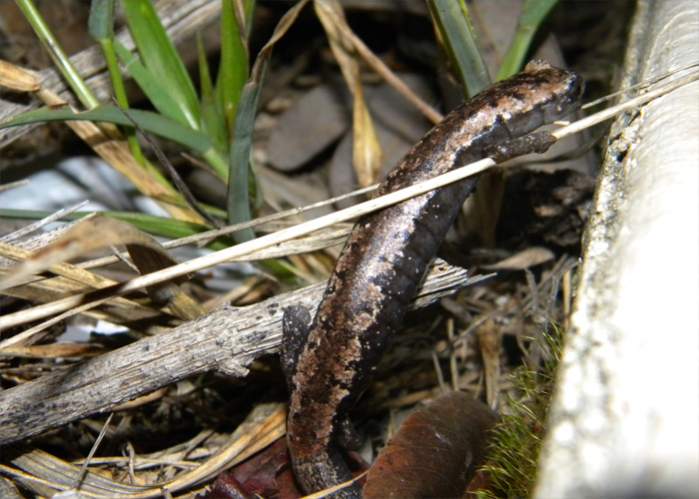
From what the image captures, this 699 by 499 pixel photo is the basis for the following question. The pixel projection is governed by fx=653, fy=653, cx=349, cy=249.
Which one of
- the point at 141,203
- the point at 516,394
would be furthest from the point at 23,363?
the point at 516,394

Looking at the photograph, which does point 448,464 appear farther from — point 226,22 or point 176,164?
point 176,164

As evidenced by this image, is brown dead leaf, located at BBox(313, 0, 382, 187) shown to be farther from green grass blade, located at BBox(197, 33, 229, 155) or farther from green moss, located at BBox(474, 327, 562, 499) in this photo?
green moss, located at BBox(474, 327, 562, 499)

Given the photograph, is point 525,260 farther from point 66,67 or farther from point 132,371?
point 66,67

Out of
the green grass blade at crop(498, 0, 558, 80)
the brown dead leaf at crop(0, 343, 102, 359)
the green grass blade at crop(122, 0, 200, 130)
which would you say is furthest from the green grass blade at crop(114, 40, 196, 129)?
the green grass blade at crop(498, 0, 558, 80)

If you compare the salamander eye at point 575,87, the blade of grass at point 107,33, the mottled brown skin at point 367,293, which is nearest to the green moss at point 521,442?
the mottled brown skin at point 367,293

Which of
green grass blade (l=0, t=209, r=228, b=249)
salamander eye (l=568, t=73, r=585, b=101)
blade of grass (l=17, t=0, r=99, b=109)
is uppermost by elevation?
blade of grass (l=17, t=0, r=99, b=109)

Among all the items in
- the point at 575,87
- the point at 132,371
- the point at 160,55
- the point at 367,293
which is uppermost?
the point at 160,55

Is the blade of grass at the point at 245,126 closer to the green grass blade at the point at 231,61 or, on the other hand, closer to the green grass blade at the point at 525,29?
the green grass blade at the point at 231,61

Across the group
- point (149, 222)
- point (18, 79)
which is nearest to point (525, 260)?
point (149, 222)
